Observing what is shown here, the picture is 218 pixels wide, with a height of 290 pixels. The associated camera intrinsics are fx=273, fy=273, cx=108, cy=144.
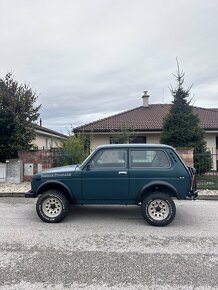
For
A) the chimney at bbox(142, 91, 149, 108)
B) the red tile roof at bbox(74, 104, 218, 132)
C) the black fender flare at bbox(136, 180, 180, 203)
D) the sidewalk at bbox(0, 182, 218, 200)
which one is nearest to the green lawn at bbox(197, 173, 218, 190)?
the sidewalk at bbox(0, 182, 218, 200)

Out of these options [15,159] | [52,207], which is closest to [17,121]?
[15,159]

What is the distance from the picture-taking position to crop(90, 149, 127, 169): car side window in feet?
20.2

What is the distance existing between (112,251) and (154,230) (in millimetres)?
1449

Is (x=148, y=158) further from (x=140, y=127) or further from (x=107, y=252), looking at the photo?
(x=140, y=127)

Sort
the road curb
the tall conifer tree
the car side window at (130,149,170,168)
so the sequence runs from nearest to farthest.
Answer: the car side window at (130,149,170,168), the road curb, the tall conifer tree

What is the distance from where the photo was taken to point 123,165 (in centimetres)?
612

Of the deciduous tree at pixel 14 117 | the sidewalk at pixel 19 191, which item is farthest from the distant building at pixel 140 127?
the sidewalk at pixel 19 191

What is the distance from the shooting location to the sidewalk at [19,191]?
8.90 m

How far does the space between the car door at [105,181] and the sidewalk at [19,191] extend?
4.01 m

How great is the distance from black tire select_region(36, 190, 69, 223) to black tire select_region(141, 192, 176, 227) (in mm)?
1767

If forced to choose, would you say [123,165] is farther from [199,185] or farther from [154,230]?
[199,185]

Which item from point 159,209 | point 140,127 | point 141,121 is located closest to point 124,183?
point 159,209

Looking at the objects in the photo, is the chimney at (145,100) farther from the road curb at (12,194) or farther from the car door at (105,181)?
the car door at (105,181)

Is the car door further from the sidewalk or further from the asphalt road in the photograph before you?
the sidewalk
